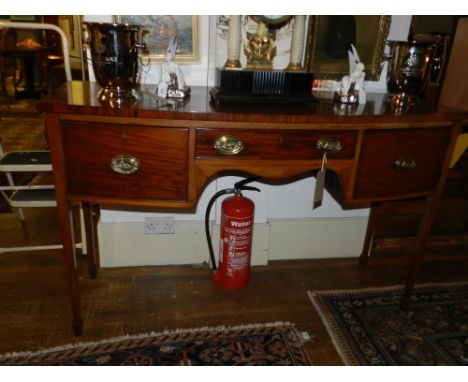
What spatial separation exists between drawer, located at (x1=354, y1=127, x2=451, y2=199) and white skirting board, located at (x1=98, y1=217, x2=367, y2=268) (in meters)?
0.65

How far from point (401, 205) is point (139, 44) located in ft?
4.78

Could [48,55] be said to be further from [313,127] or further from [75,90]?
[313,127]

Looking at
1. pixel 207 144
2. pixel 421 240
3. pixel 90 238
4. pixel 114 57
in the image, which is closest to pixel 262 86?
pixel 207 144

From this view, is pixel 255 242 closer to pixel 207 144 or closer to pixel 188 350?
pixel 188 350

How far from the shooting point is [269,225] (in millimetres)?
1945

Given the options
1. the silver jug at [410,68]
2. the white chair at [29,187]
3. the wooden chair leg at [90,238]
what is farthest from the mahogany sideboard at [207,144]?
the white chair at [29,187]

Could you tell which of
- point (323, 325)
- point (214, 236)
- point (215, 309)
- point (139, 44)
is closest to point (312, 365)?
point (323, 325)

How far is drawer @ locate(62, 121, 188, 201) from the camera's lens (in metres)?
1.17

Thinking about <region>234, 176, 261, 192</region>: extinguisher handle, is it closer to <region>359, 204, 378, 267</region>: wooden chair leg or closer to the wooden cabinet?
the wooden cabinet

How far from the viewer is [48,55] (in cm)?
632

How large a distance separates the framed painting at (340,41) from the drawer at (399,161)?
0.50 m

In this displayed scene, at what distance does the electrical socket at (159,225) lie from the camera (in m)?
1.86

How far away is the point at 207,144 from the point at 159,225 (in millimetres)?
778

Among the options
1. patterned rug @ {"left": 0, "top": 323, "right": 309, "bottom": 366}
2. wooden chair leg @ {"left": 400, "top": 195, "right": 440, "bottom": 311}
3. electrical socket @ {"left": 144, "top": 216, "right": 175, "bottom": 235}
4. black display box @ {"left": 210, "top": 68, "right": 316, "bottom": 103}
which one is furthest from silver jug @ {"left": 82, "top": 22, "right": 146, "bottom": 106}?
wooden chair leg @ {"left": 400, "top": 195, "right": 440, "bottom": 311}
